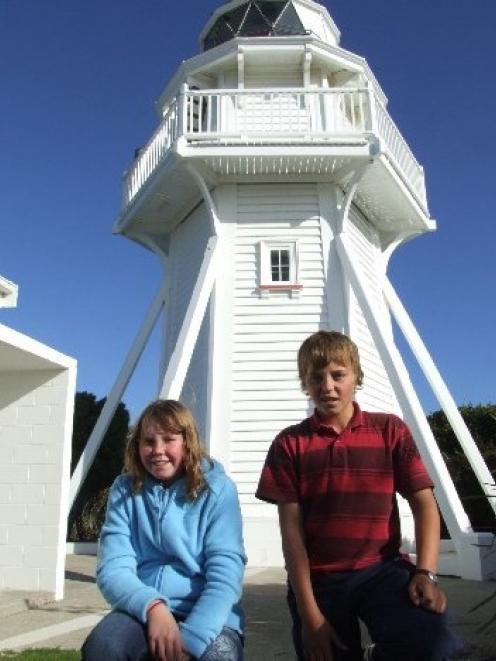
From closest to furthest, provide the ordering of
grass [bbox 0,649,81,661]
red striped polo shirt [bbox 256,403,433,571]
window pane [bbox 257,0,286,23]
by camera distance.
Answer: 1. red striped polo shirt [bbox 256,403,433,571]
2. grass [bbox 0,649,81,661]
3. window pane [bbox 257,0,286,23]

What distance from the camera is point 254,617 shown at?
5293 mm

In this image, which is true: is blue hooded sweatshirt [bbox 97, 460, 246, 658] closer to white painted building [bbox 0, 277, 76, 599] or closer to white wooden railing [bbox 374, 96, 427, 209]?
white painted building [bbox 0, 277, 76, 599]

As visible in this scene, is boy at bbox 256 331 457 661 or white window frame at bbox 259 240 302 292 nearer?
boy at bbox 256 331 457 661

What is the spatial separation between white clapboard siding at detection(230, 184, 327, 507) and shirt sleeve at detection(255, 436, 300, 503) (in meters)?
6.79

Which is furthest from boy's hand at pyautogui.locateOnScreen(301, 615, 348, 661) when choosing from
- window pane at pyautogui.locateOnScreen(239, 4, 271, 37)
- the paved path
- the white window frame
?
window pane at pyautogui.locateOnScreen(239, 4, 271, 37)

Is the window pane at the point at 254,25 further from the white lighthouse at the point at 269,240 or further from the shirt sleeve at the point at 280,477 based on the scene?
the shirt sleeve at the point at 280,477

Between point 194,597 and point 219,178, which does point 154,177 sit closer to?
point 219,178

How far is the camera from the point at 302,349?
2523 millimetres

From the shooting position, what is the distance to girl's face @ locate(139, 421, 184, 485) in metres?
2.42

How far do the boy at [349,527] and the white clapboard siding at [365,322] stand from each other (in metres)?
7.26

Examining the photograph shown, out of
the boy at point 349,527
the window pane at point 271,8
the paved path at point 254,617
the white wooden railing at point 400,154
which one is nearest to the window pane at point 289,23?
the window pane at point 271,8

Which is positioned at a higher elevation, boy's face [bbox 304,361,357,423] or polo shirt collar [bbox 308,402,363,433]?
boy's face [bbox 304,361,357,423]

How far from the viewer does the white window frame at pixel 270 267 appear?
10.1 meters

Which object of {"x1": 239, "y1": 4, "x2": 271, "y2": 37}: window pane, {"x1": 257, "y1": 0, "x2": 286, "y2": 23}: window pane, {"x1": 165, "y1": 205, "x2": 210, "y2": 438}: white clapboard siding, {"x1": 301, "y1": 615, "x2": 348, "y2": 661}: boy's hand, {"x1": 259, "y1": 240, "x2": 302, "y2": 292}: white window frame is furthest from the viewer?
{"x1": 257, "y1": 0, "x2": 286, "y2": 23}: window pane
